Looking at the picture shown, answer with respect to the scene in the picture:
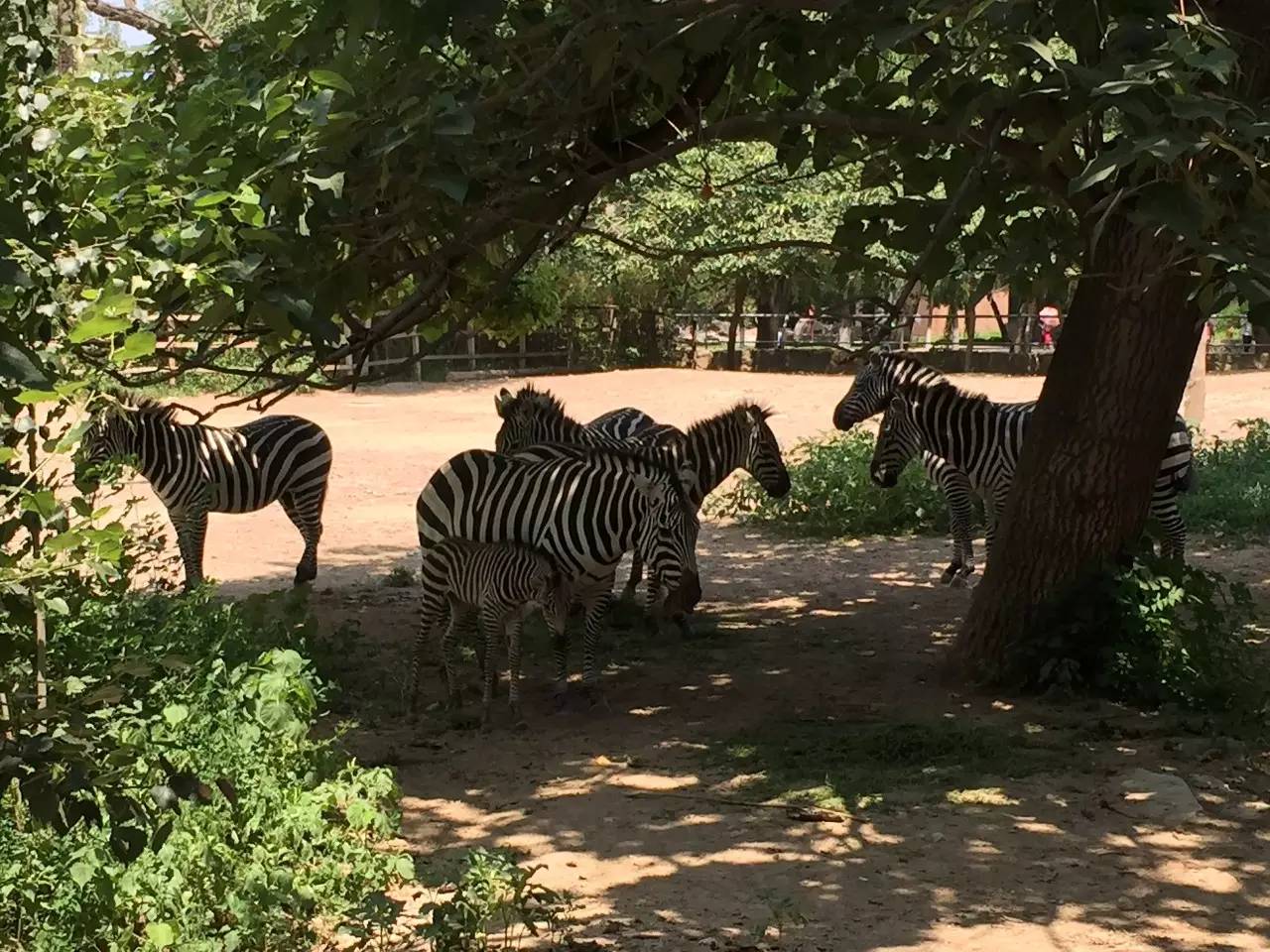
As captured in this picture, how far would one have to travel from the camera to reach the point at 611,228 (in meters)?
29.1

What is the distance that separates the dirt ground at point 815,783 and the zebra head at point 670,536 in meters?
0.58

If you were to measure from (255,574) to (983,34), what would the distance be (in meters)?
8.91

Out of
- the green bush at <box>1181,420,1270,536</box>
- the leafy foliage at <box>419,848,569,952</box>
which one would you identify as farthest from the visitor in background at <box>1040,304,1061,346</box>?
the leafy foliage at <box>419,848,569,952</box>

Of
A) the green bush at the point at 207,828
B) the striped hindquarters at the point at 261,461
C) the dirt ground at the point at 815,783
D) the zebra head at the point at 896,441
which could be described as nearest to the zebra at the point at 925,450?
the zebra head at the point at 896,441

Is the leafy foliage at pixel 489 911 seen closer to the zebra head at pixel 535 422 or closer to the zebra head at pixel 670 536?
the zebra head at pixel 670 536

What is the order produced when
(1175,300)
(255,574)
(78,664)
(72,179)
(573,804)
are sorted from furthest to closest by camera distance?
1. (255,574)
2. (1175,300)
3. (573,804)
4. (78,664)
5. (72,179)

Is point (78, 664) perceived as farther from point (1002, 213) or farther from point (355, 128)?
point (1002, 213)

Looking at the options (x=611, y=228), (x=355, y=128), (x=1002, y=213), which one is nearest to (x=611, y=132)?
(x=1002, y=213)

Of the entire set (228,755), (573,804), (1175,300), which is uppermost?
(1175,300)

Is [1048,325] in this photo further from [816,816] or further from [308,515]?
[816,816]

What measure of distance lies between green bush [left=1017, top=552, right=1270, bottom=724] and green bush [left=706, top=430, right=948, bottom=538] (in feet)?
20.0

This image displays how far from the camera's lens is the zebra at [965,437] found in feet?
36.7

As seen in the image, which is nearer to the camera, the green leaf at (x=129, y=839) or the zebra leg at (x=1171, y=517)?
the green leaf at (x=129, y=839)

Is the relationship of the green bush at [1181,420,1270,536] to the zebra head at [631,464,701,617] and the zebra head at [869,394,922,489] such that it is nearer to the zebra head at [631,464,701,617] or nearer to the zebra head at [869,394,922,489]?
the zebra head at [869,394,922,489]
